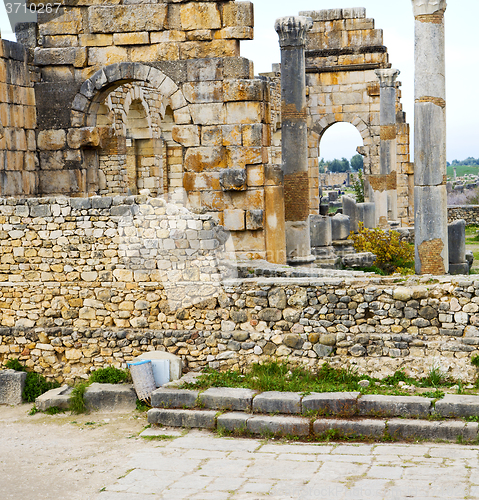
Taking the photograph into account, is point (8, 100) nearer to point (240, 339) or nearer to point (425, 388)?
point (240, 339)

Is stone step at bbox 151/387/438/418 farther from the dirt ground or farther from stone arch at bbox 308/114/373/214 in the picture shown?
stone arch at bbox 308/114/373/214

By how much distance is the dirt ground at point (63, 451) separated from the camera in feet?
21.0

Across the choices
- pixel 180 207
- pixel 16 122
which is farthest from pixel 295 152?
pixel 180 207

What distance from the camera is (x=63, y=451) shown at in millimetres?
7309

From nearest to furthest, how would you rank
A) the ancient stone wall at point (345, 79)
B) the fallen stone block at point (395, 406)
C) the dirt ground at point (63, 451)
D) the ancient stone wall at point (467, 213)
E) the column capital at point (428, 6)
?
the dirt ground at point (63, 451) < the fallen stone block at point (395, 406) < the column capital at point (428, 6) < the ancient stone wall at point (345, 79) < the ancient stone wall at point (467, 213)

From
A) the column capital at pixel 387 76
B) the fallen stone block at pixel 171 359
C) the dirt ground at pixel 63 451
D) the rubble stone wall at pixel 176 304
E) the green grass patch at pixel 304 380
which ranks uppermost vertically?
the column capital at pixel 387 76

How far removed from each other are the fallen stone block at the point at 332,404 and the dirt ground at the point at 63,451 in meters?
1.60

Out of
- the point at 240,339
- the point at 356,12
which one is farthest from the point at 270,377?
the point at 356,12

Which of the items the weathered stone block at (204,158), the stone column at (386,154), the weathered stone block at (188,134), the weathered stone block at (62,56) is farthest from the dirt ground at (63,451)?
the stone column at (386,154)

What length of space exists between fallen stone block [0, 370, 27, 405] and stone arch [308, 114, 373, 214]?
15224mm

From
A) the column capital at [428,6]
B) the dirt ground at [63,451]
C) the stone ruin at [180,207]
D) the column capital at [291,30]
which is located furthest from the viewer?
the column capital at [291,30]

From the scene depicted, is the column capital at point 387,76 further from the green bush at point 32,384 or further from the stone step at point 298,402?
the stone step at point 298,402

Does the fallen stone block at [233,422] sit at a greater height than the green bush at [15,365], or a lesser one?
lesser

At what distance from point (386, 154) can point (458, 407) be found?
51.7 feet
